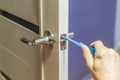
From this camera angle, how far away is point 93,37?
4.06ft

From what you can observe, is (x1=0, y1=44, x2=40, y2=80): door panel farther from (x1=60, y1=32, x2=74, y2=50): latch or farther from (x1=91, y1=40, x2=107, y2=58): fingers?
(x1=91, y1=40, x2=107, y2=58): fingers

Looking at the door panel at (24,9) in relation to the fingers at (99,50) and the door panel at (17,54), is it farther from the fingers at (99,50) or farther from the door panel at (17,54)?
the fingers at (99,50)

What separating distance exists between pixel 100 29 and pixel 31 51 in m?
0.39

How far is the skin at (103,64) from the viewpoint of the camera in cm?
74

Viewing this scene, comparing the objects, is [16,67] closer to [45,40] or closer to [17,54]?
[17,54]

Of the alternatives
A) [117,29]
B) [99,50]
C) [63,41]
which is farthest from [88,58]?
[117,29]

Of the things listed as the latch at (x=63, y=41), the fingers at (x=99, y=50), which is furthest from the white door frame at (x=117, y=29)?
the fingers at (x=99, y=50)

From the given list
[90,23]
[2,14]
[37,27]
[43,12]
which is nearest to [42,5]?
[43,12]

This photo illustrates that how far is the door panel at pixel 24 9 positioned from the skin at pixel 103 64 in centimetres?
41

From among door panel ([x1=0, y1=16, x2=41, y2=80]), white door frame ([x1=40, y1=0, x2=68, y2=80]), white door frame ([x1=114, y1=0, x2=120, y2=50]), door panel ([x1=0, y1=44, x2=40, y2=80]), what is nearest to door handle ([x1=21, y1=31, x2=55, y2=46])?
white door frame ([x1=40, y1=0, x2=68, y2=80])

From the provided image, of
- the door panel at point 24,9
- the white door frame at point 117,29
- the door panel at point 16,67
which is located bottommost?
the door panel at point 16,67

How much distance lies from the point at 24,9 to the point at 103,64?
606 millimetres

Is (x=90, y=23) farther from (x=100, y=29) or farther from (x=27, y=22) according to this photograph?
(x=27, y=22)

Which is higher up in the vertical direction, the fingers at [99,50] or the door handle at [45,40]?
the fingers at [99,50]
